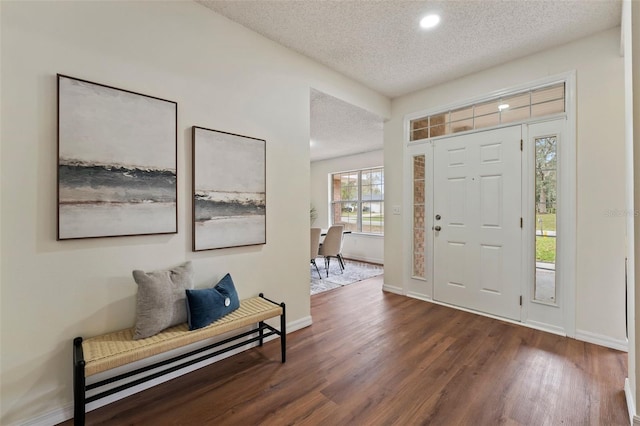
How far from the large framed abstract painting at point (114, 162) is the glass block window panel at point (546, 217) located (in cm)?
323

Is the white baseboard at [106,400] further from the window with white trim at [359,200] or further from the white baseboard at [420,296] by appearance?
the window with white trim at [359,200]

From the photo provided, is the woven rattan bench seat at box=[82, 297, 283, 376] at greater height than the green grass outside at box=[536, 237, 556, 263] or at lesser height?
lesser

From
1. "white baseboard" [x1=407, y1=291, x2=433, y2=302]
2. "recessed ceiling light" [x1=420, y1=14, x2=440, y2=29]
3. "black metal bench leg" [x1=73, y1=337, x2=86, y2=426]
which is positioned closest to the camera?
"black metal bench leg" [x1=73, y1=337, x2=86, y2=426]

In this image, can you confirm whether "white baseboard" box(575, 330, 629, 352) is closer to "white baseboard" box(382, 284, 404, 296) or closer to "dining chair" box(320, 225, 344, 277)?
"white baseboard" box(382, 284, 404, 296)

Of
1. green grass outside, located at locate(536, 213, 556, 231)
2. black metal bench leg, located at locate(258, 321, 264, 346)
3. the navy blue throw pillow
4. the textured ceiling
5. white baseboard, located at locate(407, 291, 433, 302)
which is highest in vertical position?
the textured ceiling

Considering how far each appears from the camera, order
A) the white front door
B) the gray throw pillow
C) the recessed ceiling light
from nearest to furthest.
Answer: the gray throw pillow
the recessed ceiling light
the white front door

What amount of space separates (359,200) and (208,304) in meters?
5.47

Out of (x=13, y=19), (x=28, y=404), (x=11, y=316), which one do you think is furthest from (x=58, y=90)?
(x=28, y=404)

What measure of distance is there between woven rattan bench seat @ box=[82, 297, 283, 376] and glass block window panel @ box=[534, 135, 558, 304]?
105 inches

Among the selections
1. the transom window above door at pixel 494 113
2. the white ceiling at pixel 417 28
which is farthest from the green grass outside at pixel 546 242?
the white ceiling at pixel 417 28

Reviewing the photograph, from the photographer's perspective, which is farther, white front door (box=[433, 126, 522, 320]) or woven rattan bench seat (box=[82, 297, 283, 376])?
white front door (box=[433, 126, 522, 320])

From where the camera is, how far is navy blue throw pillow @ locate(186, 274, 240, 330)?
1.84 m

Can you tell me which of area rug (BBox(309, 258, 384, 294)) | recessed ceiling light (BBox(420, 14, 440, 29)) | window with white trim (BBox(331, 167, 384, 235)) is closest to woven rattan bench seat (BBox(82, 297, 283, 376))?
area rug (BBox(309, 258, 384, 294))

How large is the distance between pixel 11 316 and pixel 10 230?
17.1 inches
